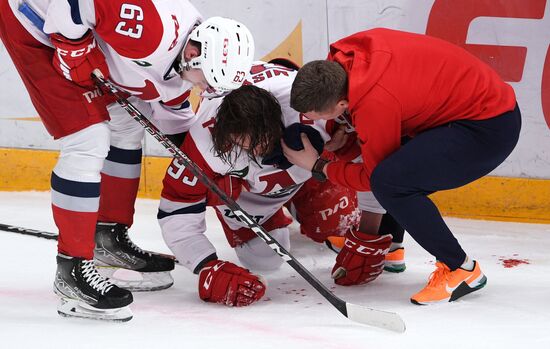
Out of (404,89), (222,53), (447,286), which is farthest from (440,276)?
(222,53)

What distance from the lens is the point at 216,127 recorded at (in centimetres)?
251

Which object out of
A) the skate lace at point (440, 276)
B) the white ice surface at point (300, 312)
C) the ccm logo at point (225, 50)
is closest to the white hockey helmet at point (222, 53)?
the ccm logo at point (225, 50)

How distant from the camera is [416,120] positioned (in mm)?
2422

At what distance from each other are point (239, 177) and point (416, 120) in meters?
0.61

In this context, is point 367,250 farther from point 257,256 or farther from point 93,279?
point 93,279

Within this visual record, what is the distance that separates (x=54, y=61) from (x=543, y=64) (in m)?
1.82

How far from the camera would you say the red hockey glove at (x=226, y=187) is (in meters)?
2.73

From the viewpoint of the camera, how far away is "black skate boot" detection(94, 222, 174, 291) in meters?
2.78

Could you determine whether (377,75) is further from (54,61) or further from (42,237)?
(42,237)

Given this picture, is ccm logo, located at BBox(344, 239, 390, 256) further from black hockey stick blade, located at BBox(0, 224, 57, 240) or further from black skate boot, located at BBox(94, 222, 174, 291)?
black hockey stick blade, located at BBox(0, 224, 57, 240)

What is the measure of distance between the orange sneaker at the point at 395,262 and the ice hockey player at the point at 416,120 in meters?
0.33

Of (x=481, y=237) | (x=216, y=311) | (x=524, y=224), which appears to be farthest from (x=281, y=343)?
(x=524, y=224)

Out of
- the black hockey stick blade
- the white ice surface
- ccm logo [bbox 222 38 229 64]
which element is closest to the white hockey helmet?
ccm logo [bbox 222 38 229 64]

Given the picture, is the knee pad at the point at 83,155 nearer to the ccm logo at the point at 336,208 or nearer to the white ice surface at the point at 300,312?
the white ice surface at the point at 300,312
